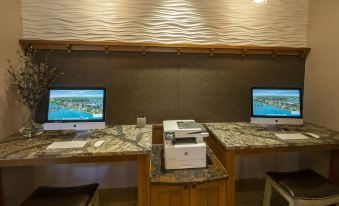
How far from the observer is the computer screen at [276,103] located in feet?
7.54

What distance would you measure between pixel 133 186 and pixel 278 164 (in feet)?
6.27

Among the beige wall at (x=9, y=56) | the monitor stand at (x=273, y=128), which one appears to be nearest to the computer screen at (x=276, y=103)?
the monitor stand at (x=273, y=128)

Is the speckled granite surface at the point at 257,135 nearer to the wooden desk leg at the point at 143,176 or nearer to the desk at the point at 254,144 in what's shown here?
the desk at the point at 254,144

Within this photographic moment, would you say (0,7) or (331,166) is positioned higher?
(0,7)

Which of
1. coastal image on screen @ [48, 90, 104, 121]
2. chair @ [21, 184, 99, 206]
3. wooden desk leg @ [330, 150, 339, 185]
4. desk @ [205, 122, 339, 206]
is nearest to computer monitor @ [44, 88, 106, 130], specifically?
coastal image on screen @ [48, 90, 104, 121]

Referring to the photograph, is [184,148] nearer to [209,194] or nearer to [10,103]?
[209,194]

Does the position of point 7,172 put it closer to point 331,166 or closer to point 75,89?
point 75,89

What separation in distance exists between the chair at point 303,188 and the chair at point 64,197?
1589mm

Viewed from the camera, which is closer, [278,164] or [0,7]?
[0,7]

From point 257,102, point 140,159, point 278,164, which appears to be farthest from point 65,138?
point 278,164

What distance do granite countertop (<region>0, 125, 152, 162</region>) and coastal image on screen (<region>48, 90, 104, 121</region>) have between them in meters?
0.19

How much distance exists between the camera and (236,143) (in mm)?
1926

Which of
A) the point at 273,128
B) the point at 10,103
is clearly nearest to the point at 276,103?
the point at 273,128

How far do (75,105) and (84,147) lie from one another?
1.57 feet
